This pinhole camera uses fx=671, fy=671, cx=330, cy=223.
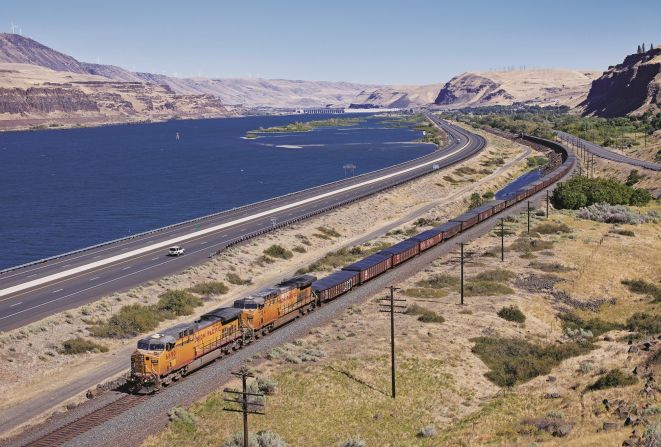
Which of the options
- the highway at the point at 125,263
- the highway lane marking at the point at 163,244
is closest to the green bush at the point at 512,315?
the highway at the point at 125,263

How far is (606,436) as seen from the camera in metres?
31.1

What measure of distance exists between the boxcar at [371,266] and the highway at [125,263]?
21938mm

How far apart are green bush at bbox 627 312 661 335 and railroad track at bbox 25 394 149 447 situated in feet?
125

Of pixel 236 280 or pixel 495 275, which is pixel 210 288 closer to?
pixel 236 280

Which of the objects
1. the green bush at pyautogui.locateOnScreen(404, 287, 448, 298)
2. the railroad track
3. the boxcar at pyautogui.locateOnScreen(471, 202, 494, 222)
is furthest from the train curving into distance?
the boxcar at pyautogui.locateOnScreen(471, 202, 494, 222)

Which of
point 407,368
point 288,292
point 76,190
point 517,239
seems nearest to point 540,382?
point 407,368

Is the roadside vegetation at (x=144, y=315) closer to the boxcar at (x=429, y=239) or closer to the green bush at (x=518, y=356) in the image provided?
the boxcar at (x=429, y=239)

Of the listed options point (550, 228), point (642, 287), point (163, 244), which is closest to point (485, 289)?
point (642, 287)

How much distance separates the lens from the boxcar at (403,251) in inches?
3002

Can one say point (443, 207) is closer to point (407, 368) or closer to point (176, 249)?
point (176, 249)

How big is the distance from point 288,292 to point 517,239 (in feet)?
153

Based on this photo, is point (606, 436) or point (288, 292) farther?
point (288, 292)

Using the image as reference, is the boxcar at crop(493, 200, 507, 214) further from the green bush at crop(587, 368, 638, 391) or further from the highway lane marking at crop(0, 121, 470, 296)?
the green bush at crop(587, 368, 638, 391)

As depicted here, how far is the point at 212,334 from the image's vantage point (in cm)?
4666
